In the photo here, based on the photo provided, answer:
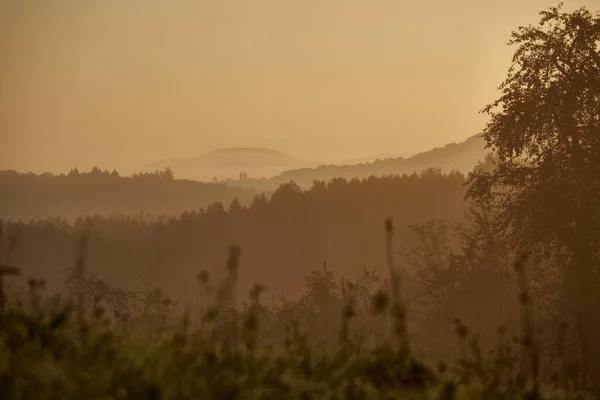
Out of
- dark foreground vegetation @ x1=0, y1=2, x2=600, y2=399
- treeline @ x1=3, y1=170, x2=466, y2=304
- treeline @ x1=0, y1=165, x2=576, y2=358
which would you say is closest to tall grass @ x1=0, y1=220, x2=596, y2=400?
dark foreground vegetation @ x1=0, y1=2, x2=600, y2=399

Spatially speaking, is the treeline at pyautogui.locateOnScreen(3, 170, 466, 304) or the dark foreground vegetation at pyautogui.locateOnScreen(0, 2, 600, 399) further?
the treeline at pyautogui.locateOnScreen(3, 170, 466, 304)

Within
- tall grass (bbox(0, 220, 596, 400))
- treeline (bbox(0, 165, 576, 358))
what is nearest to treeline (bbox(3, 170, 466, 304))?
treeline (bbox(0, 165, 576, 358))

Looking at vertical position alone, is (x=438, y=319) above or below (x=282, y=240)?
below

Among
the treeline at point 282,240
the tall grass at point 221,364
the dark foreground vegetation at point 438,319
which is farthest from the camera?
the treeline at point 282,240

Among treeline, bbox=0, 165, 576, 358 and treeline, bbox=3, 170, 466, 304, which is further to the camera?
treeline, bbox=3, 170, 466, 304

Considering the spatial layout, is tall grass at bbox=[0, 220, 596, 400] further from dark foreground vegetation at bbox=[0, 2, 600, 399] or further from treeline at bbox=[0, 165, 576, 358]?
treeline at bbox=[0, 165, 576, 358]

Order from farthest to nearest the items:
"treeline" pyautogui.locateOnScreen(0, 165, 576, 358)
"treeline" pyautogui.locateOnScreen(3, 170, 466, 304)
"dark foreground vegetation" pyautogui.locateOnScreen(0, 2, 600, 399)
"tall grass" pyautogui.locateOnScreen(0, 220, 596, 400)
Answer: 1. "treeline" pyautogui.locateOnScreen(3, 170, 466, 304)
2. "treeline" pyautogui.locateOnScreen(0, 165, 576, 358)
3. "dark foreground vegetation" pyautogui.locateOnScreen(0, 2, 600, 399)
4. "tall grass" pyautogui.locateOnScreen(0, 220, 596, 400)

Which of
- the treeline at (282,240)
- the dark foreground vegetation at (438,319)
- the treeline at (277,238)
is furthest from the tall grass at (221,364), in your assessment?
the treeline at (277,238)

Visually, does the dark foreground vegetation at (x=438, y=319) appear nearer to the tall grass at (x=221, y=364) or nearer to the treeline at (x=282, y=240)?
the tall grass at (x=221, y=364)

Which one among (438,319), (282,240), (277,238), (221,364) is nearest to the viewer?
(221,364)

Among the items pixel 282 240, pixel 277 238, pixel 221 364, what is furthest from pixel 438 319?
pixel 277 238

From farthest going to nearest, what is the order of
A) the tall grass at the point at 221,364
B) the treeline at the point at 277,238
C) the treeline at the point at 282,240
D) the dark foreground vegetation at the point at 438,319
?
the treeline at the point at 277,238 < the treeline at the point at 282,240 < the dark foreground vegetation at the point at 438,319 < the tall grass at the point at 221,364

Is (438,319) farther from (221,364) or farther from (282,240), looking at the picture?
(282,240)

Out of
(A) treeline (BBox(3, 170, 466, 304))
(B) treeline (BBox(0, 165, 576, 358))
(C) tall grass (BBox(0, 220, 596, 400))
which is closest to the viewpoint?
(C) tall grass (BBox(0, 220, 596, 400))
